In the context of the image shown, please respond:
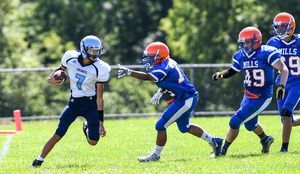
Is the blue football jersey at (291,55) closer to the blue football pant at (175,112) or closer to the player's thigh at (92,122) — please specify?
the blue football pant at (175,112)

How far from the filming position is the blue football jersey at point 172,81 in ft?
18.9

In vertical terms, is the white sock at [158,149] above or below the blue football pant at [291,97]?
below

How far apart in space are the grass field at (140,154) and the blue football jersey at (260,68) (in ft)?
3.19

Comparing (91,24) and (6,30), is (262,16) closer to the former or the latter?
(6,30)

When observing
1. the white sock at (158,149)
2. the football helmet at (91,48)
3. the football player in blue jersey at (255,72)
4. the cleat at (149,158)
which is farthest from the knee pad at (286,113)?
the football helmet at (91,48)

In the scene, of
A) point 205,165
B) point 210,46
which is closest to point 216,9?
point 210,46

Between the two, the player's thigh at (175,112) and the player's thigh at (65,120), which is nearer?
the player's thigh at (65,120)

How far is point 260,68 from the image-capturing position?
5941 mm

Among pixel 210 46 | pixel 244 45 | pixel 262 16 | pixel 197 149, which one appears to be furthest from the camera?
pixel 210 46

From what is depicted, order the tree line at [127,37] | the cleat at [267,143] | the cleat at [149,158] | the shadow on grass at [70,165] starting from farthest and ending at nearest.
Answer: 1. the tree line at [127,37]
2. the cleat at [267,143]
3. the cleat at [149,158]
4. the shadow on grass at [70,165]

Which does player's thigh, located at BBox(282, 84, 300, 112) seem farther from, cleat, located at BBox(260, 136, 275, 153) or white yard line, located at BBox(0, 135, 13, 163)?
white yard line, located at BBox(0, 135, 13, 163)

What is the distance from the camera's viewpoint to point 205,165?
5383 mm

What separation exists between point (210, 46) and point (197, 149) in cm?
1367

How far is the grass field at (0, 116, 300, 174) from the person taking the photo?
532 centimetres
